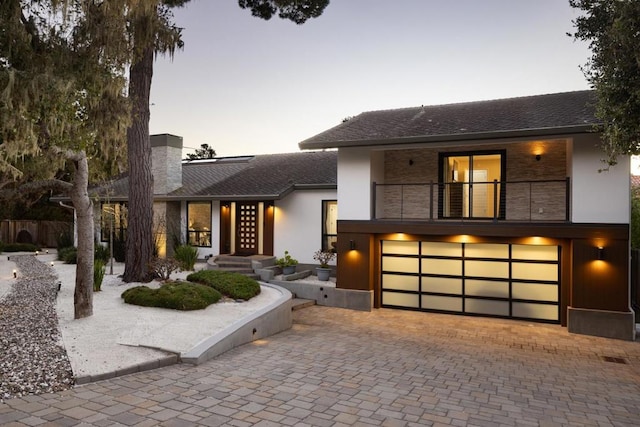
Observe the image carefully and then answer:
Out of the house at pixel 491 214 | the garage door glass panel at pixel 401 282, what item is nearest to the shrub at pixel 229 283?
the house at pixel 491 214

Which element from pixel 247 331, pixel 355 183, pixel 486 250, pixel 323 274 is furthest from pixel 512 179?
pixel 247 331

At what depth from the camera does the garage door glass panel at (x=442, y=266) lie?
39.6 ft

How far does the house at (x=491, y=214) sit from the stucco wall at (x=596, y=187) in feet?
0.08

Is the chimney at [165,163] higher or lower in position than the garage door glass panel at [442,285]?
higher

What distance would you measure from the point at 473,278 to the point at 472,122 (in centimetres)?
436

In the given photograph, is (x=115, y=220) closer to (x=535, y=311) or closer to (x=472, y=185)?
(x=472, y=185)

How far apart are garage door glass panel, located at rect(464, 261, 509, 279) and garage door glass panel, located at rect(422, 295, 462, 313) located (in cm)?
88

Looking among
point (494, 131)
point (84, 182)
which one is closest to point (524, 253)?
point (494, 131)

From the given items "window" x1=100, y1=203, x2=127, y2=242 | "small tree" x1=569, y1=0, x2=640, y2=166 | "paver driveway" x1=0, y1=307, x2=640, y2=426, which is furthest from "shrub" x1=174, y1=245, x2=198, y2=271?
"small tree" x1=569, y1=0, x2=640, y2=166

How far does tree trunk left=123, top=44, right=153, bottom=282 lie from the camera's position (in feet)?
42.9

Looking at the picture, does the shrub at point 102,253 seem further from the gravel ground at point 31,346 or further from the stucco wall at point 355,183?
the stucco wall at point 355,183

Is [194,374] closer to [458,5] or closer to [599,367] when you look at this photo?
[599,367]

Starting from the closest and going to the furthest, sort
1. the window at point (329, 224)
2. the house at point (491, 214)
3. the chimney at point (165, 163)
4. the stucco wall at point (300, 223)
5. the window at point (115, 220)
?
the house at point (491, 214), the window at point (329, 224), the stucco wall at point (300, 223), the window at point (115, 220), the chimney at point (165, 163)

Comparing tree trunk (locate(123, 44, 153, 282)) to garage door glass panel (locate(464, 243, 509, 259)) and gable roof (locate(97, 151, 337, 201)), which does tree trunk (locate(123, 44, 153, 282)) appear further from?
garage door glass panel (locate(464, 243, 509, 259))
